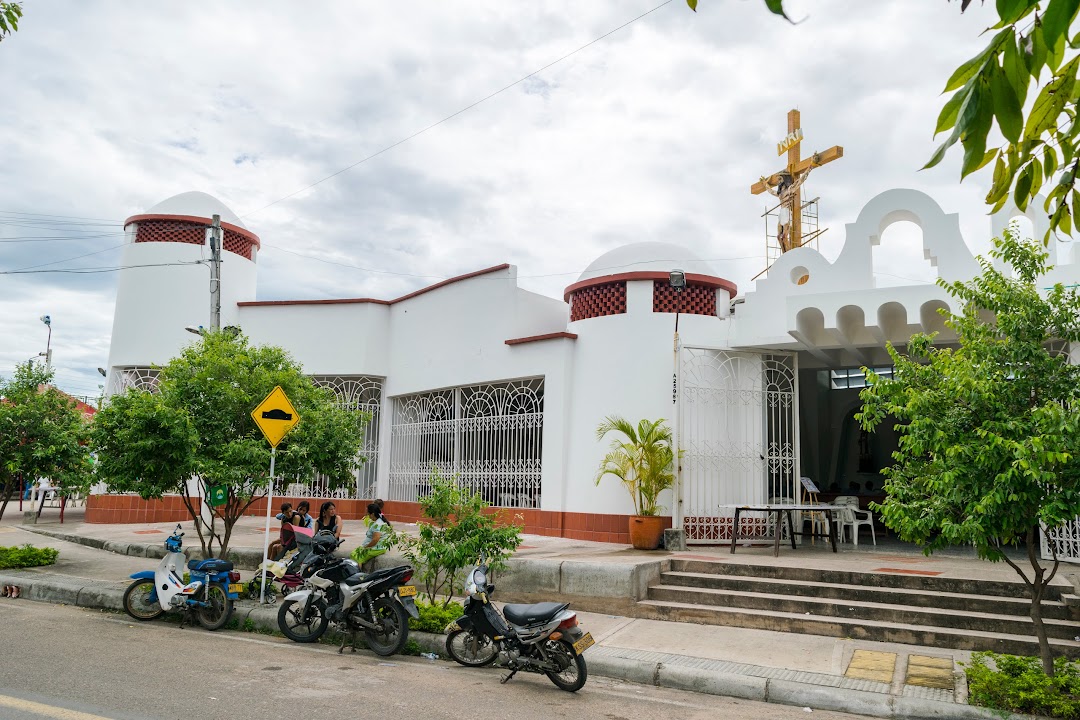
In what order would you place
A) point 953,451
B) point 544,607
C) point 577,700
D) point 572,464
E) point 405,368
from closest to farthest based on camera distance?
point 953,451, point 577,700, point 544,607, point 572,464, point 405,368

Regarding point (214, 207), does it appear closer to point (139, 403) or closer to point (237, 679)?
point (139, 403)

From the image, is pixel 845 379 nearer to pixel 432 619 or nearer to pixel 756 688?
pixel 756 688

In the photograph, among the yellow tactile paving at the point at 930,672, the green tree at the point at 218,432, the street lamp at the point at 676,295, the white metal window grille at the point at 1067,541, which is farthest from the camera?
the street lamp at the point at 676,295

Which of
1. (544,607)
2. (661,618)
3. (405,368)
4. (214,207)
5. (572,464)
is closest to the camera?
(544,607)

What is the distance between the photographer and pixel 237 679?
6.20 meters

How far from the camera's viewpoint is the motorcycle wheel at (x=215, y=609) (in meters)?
8.41

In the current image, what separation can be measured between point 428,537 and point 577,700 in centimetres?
261

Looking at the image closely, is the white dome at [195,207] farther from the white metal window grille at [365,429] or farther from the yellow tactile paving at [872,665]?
the yellow tactile paving at [872,665]

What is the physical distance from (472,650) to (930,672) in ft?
13.0

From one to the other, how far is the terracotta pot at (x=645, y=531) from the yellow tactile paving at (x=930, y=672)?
453 centimetres

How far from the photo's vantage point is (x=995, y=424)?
5.70 meters

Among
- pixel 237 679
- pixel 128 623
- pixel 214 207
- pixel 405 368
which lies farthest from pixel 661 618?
pixel 214 207

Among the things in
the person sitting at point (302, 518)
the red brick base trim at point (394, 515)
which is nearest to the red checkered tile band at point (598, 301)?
the red brick base trim at point (394, 515)

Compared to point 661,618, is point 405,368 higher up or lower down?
higher up
